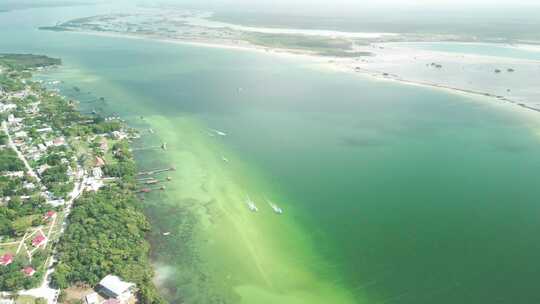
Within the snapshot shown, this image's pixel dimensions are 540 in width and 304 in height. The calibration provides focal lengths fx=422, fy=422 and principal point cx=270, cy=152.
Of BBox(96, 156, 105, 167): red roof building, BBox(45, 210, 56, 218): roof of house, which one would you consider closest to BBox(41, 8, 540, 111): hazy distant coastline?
BBox(96, 156, 105, 167): red roof building

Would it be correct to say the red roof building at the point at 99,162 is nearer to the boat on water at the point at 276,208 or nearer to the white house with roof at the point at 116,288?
the boat on water at the point at 276,208

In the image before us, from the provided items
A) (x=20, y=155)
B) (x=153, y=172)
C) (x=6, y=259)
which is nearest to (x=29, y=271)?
(x=6, y=259)

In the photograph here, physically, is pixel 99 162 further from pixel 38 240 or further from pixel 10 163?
pixel 38 240

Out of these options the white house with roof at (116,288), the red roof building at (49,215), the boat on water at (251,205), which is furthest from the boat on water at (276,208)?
the red roof building at (49,215)

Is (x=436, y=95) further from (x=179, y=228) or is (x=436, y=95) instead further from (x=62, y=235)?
(x=62, y=235)

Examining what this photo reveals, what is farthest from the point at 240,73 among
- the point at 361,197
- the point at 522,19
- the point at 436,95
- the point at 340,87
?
the point at 522,19

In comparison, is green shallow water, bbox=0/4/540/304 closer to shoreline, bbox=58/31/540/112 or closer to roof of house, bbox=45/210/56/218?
shoreline, bbox=58/31/540/112
